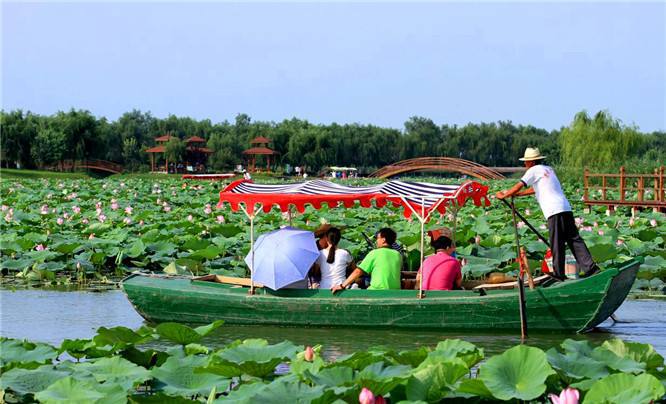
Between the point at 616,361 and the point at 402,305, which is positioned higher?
the point at 616,361

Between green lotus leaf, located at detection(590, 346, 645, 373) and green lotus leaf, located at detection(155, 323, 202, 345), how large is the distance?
2.14 meters

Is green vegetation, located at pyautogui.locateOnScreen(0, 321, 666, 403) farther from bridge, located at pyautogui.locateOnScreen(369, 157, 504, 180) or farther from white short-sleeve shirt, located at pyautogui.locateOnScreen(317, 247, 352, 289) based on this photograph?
bridge, located at pyautogui.locateOnScreen(369, 157, 504, 180)

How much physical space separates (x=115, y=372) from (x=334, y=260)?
399 centimetres

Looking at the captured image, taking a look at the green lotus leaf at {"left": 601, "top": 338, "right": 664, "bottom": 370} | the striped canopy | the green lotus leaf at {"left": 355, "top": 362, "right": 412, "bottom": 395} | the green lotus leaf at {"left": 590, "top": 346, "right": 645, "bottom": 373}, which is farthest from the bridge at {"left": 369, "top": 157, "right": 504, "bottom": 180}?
the green lotus leaf at {"left": 355, "top": 362, "right": 412, "bottom": 395}

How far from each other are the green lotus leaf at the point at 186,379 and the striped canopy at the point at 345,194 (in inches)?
154

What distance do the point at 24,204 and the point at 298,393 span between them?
52.1 ft

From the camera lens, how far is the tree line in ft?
130

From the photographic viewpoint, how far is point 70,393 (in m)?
3.82

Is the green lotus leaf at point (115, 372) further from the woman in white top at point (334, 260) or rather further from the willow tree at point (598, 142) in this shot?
the willow tree at point (598, 142)

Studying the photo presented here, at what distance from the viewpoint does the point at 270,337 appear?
8016mm

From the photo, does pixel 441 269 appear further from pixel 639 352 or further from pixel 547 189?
pixel 639 352

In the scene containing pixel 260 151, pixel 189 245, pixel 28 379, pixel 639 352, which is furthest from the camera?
pixel 260 151

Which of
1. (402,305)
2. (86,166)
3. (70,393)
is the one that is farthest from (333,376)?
(86,166)

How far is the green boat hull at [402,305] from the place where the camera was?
25.5 ft
